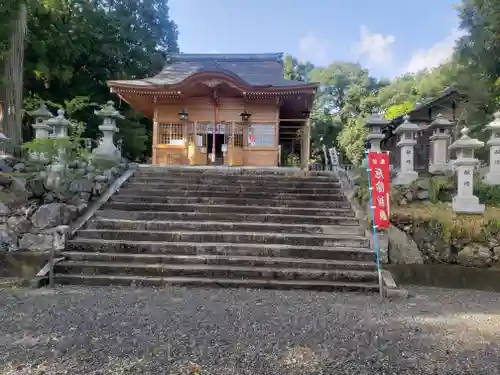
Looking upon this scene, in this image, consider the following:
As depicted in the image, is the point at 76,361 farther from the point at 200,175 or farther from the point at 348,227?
the point at 200,175

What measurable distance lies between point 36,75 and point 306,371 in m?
17.5

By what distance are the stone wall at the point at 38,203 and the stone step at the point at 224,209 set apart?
2.50 ft

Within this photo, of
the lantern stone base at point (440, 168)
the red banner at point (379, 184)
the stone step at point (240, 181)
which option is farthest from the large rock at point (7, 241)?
the lantern stone base at point (440, 168)

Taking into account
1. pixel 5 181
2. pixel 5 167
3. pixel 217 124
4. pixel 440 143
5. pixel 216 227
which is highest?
pixel 217 124

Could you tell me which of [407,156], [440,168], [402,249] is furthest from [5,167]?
[440,168]

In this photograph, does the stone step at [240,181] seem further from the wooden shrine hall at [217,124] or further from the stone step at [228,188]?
the wooden shrine hall at [217,124]

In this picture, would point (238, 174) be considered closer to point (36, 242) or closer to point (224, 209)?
point (224, 209)

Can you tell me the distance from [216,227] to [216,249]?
0.76 m

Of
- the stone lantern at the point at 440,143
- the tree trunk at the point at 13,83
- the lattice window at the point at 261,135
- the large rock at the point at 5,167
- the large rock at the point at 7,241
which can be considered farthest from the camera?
the lattice window at the point at 261,135

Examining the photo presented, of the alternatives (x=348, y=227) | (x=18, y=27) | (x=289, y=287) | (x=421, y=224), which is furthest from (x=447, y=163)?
(x=18, y=27)

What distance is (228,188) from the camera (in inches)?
337

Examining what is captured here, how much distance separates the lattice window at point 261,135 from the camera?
13.4 meters

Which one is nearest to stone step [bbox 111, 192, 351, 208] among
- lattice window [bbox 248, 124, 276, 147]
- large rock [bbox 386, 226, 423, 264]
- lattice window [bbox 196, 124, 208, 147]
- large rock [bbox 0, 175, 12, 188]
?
large rock [bbox 386, 226, 423, 264]

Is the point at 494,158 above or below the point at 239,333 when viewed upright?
above
